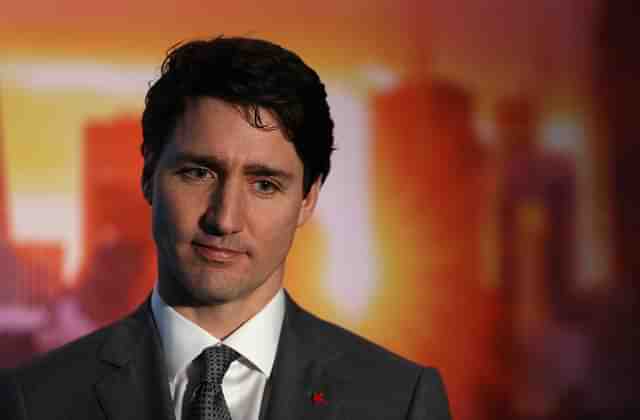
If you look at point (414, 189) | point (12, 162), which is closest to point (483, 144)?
point (414, 189)

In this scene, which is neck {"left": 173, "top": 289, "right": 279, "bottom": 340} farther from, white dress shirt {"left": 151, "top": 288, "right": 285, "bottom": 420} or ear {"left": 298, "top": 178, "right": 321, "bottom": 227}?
ear {"left": 298, "top": 178, "right": 321, "bottom": 227}

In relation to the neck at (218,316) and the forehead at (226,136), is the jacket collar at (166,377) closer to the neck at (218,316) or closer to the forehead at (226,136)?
the neck at (218,316)

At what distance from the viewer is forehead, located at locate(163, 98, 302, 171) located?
2.09m

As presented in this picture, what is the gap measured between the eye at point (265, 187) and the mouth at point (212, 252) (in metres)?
0.15

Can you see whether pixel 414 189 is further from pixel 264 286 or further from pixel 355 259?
pixel 264 286

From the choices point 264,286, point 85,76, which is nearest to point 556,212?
point 85,76

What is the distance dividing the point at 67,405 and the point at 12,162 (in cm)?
222

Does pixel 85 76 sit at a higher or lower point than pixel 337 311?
higher

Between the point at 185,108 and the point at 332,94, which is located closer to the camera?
the point at 185,108

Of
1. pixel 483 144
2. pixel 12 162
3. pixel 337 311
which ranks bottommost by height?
pixel 337 311

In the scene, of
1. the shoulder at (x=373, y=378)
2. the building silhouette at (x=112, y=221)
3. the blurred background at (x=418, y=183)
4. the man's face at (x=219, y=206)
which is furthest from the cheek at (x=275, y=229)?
the building silhouette at (x=112, y=221)

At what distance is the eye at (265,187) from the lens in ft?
7.00

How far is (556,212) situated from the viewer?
4348mm

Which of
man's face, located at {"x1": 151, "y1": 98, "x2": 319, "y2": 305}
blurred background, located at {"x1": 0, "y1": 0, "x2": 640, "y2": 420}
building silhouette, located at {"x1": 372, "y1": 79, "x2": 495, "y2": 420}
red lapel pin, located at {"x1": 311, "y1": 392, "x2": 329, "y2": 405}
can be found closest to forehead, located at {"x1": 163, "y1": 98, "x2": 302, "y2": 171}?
man's face, located at {"x1": 151, "y1": 98, "x2": 319, "y2": 305}
